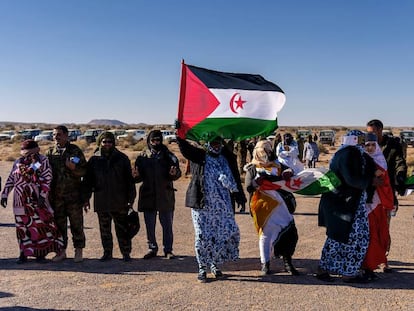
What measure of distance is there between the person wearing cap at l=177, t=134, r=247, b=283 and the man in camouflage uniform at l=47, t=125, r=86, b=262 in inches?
74.2

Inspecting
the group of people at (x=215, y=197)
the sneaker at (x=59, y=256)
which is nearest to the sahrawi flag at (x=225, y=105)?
the group of people at (x=215, y=197)

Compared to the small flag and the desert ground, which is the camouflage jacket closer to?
the desert ground

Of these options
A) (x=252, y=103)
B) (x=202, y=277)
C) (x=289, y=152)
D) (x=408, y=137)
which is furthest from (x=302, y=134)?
(x=202, y=277)

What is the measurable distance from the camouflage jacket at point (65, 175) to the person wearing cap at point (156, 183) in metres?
0.84

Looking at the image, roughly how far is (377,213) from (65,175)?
4272 mm

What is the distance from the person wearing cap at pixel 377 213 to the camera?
623 centimetres

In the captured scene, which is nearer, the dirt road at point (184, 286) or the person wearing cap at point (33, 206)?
the dirt road at point (184, 286)

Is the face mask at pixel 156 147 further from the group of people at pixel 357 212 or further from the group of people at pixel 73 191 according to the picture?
the group of people at pixel 357 212

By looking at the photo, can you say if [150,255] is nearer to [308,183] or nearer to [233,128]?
[233,128]

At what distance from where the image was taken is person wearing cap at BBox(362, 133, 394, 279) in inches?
245

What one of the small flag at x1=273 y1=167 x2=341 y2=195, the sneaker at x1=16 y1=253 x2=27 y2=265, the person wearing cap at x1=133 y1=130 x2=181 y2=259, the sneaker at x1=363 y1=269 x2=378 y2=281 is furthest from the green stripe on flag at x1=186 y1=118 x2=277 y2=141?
the sneaker at x1=16 y1=253 x2=27 y2=265

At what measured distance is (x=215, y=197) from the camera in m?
6.33

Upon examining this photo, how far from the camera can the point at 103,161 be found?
24.0ft

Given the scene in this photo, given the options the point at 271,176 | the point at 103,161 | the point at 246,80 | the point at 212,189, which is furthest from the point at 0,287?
the point at 246,80
